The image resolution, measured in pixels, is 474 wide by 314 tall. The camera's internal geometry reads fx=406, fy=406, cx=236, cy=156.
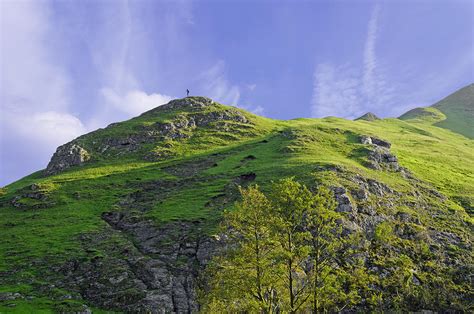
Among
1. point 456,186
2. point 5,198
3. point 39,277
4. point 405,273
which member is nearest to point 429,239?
point 405,273

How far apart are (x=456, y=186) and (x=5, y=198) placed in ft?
408

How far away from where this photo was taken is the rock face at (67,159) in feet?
464

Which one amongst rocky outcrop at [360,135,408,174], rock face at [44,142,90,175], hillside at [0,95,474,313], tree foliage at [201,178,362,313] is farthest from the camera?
rock face at [44,142,90,175]

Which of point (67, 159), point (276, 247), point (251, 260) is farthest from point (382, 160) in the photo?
point (67, 159)

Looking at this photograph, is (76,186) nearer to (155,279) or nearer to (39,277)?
(39,277)

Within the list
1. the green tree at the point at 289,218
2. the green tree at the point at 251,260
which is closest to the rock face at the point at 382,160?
the green tree at the point at 289,218

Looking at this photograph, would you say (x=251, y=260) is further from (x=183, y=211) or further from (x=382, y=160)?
(x=382, y=160)

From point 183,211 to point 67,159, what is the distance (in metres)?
74.0

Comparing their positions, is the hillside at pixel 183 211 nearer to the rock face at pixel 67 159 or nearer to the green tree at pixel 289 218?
the rock face at pixel 67 159

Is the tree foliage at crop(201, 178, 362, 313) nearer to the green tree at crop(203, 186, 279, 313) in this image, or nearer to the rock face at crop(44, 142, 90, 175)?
the green tree at crop(203, 186, 279, 313)

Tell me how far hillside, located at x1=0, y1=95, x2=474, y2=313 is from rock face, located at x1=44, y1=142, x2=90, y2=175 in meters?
0.53

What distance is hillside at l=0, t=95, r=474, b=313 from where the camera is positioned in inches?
2576

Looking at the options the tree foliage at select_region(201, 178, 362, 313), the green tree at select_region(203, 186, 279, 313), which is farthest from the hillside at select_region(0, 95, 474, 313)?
the tree foliage at select_region(201, 178, 362, 313)

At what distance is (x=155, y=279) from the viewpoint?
66.9 meters
